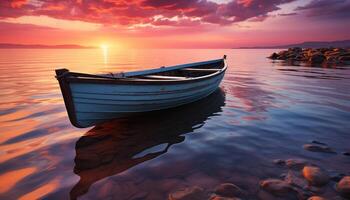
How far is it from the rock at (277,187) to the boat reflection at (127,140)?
109 inches

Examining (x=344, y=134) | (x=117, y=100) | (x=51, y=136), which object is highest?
(x=117, y=100)

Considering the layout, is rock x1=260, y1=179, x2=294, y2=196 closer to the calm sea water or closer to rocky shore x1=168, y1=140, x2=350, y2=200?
rocky shore x1=168, y1=140, x2=350, y2=200

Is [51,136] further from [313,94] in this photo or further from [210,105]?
[313,94]

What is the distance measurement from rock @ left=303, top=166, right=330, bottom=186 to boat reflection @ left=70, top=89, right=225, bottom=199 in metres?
3.43

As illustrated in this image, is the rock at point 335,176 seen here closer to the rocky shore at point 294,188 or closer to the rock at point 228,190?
the rocky shore at point 294,188

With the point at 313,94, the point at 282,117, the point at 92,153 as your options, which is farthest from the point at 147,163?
the point at 313,94

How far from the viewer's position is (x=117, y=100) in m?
7.48

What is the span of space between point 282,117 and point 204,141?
4234 mm

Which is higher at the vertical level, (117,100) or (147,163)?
(117,100)

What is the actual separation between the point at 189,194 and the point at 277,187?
1.74 meters

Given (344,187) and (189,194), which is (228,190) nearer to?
(189,194)

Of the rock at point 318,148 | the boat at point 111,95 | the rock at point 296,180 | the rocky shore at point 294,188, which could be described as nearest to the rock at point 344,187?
the rocky shore at point 294,188

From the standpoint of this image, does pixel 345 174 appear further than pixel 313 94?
No

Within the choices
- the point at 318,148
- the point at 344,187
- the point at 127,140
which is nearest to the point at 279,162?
the point at 344,187
